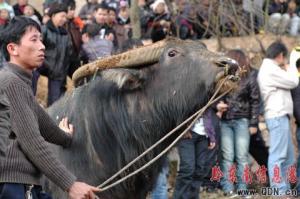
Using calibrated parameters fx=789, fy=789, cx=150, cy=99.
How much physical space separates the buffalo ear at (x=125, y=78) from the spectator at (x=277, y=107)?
428cm

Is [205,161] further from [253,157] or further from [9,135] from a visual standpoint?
[9,135]

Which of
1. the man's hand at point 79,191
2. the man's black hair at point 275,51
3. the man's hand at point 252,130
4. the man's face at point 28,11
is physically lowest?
the man's hand at point 252,130

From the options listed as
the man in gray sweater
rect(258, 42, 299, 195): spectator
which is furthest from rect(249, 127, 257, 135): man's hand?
the man in gray sweater

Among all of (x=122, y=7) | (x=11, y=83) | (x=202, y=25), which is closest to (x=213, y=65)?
(x=11, y=83)

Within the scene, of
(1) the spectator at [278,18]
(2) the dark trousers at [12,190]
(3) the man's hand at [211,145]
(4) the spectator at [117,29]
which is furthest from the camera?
(1) the spectator at [278,18]

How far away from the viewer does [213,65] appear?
6.63 m

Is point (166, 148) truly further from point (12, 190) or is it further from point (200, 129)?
point (200, 129)

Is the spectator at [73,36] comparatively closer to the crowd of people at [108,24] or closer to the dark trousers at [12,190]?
the crowd of people at [108,24]

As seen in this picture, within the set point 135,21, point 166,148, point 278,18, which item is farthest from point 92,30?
point 278,18

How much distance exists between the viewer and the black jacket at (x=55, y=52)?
11.3 meters

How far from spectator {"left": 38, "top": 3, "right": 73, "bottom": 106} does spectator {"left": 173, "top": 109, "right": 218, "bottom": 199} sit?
7.76 feet

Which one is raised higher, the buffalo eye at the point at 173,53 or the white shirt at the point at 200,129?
the buffalo eye at the point at 173,53

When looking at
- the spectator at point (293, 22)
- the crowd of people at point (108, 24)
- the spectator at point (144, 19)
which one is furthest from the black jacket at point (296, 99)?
the spectator at point (293, 22)

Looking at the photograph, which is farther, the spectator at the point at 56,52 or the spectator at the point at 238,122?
the spectator at the point at 56,52
